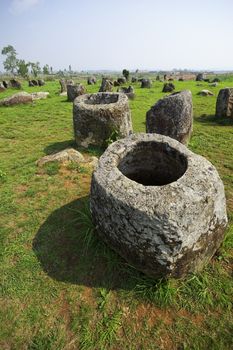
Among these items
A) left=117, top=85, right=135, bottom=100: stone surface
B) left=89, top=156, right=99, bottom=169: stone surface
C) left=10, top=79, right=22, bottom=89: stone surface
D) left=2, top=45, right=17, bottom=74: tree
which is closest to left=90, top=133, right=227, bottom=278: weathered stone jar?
left=89, top=156, right=99, bottom=169: stone surface

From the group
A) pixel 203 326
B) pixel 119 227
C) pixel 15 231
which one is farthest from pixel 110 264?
pixel 15 231

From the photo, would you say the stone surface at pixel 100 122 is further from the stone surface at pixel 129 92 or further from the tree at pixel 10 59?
the tree at pixel 10 59

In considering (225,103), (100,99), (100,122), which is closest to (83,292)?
(100,122)

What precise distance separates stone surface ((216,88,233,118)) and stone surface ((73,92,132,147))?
5.96 metres

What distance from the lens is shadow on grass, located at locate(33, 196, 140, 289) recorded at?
402 cm

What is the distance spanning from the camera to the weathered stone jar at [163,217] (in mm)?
3488

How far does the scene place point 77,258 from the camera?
435cm

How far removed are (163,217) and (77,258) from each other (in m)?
1.70

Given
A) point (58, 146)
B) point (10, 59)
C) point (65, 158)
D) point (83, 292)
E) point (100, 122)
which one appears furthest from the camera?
point (10, 59)

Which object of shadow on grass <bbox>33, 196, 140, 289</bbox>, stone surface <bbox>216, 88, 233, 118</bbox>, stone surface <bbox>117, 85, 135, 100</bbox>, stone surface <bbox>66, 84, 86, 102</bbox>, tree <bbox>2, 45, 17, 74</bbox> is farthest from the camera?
tree <bbox>2, 45, 17, 74</bbox>

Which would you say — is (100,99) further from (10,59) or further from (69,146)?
(10,59)

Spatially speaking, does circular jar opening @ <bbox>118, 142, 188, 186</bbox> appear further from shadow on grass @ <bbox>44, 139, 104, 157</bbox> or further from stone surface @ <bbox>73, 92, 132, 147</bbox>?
stone surface @ <bbox>73, 92, 132, 147</bbox>

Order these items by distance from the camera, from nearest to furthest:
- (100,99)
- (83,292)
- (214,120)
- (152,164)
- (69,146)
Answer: (83,292) → (152,164) → (69,146) → (100,99) → (214,120)

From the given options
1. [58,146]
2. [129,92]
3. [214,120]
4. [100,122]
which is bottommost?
[58,146]
